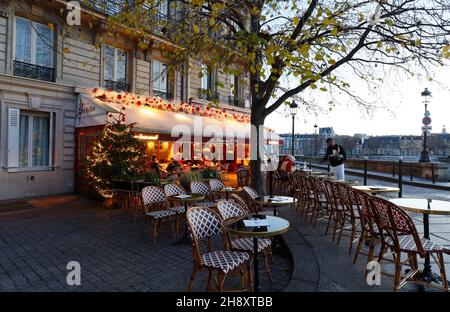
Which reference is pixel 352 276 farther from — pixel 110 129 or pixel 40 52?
pixel 40 52

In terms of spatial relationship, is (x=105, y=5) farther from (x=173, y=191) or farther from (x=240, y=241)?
(x=240, y=241)

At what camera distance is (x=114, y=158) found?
8.23 meters

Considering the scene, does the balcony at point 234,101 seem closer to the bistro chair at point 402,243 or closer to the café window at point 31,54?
the café window at point 31,54

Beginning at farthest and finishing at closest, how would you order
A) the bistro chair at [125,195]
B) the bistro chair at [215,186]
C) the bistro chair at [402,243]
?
1. the bistro chair at [125,195]
2. the bistro chair at [215,186]
3. the bistro chair at [402,243]

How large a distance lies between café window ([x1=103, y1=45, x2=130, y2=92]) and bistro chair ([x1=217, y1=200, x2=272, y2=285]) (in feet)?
33.0

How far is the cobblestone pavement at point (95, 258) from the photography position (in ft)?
12.1

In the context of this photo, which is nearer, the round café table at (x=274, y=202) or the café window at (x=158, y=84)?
the round café table at (x=274, y=202)

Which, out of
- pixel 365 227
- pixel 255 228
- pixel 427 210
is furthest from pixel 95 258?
pixel 427 210

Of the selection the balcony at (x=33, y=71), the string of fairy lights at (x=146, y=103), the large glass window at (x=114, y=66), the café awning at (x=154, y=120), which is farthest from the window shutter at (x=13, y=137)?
the large glass window at (x=114, y=66)

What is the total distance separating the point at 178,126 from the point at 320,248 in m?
7.91

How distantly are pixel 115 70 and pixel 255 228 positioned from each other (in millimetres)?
11591

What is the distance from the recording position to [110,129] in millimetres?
8469

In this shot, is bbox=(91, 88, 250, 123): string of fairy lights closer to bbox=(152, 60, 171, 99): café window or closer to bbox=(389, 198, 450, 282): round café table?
bbox=(152, 60, 171, 99): café window

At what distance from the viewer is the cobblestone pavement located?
3689mm
